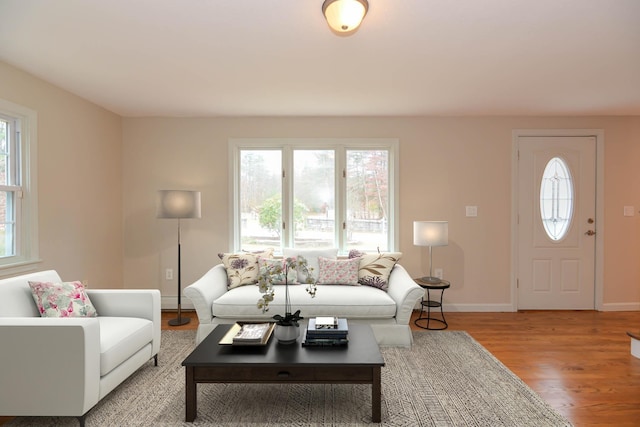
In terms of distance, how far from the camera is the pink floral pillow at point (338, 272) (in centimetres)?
381

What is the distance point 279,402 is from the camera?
2.36 meters

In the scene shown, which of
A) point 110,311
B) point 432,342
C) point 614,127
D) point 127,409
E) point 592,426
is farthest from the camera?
point 614,127

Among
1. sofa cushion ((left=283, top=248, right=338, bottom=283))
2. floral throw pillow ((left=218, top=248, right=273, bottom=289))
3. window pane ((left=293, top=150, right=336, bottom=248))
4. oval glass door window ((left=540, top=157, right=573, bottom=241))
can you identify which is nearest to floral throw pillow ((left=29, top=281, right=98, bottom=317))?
floral throw pillow ((left=218, top=248, right=273, bottom=289))

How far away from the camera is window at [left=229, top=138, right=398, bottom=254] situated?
14.8ft

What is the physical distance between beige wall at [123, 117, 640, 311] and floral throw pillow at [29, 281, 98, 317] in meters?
1.90

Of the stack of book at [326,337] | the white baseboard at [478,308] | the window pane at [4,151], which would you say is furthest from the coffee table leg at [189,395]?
the white baseboard at [478,308]

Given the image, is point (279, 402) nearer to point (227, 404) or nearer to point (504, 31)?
point (227, 404)

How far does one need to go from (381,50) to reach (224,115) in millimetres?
2413

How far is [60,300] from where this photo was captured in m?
2.46

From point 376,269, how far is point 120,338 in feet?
7.87

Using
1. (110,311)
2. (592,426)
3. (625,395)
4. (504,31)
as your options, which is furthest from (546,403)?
(110,311)

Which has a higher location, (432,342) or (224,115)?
(224,115)

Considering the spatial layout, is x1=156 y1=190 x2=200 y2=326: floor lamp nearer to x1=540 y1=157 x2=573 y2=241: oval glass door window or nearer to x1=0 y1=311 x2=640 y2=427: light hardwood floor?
x1=0 y1=311 x2=640 y2=427: light hardwood floor

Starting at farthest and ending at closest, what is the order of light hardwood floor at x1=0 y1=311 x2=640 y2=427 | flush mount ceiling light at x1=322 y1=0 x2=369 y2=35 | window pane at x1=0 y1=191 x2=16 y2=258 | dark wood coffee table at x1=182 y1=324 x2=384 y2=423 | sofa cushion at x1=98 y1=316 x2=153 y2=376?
window pane at x1=0 y1=191 x2=16 y2=258 → light hardwood floor at x1=0 y1=311 x2=640 y2=427 → sofa cushion at x1=98 y1=316 x2=153 y2=376 → dark wood coffee table at x1=182 y1=324 x2=384 y2=423 → flush mount ceiling light at x1=322 y1=0 x2=369 y2=35
